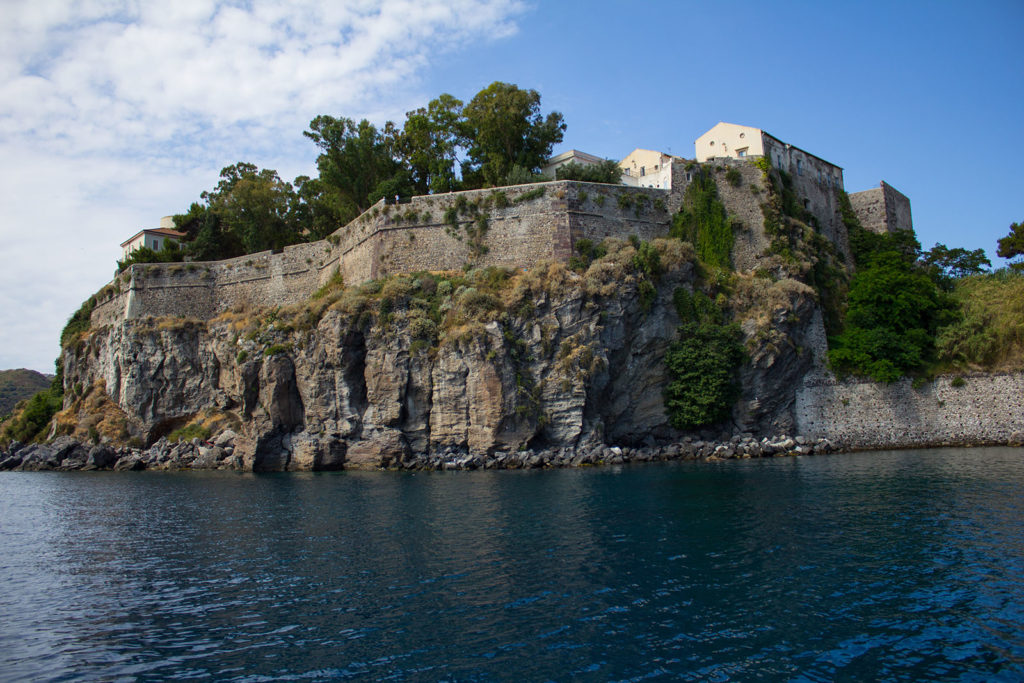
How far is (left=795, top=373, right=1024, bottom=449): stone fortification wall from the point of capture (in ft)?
96.3

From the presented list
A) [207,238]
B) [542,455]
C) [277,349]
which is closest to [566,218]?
[542,455]

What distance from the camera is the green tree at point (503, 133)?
128ft

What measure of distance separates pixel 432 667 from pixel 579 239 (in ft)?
92.6

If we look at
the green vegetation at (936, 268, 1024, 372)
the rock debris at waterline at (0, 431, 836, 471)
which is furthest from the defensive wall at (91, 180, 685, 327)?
the green vegetation at (936, 268, 1024, 372)

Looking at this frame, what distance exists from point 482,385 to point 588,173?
1616 cm

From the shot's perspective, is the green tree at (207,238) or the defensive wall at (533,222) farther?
the green tree at (207,238)

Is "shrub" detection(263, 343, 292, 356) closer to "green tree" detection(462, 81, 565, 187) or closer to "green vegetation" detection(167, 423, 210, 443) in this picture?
"green vegetation" detection(167, 423, 210, 443)

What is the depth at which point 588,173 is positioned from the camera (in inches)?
1534

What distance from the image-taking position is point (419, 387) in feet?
102

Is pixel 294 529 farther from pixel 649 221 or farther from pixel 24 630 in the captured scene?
pixel 649 221

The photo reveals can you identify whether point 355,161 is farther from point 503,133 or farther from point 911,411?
point 911,411

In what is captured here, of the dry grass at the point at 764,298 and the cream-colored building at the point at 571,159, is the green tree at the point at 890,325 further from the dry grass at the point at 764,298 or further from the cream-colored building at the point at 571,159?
the cream-colored building at the point at 571,159

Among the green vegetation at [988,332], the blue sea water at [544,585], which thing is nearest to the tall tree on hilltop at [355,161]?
the blue sea water at [544,585]

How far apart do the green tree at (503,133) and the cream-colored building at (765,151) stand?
9689 mm
